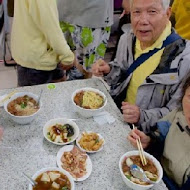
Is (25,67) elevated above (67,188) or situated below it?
below

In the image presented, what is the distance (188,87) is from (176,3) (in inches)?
63.0

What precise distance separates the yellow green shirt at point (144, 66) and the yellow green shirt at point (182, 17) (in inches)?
37.8

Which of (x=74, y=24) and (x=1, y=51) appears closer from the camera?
(x=74, y=24)

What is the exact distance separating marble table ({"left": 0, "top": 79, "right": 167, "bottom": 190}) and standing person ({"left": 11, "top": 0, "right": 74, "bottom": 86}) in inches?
18.4

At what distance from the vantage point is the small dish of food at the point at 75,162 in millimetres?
1134

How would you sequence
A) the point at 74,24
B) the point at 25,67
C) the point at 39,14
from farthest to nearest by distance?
the point at 74,24 < the point at 25,67 < the point at 39,14

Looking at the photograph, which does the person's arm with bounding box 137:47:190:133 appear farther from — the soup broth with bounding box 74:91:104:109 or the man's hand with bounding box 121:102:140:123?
the soup broth with bounding box 74:91:104:109

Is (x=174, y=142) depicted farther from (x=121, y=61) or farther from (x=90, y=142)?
(x=121, y=61)

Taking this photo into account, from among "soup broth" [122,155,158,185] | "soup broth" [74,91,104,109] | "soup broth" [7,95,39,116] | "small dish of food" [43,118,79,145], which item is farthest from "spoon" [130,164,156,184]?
"soup broth" [7,95,39,116]

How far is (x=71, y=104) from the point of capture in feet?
4.91

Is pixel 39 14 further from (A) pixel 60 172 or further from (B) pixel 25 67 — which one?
(A) pixel 60 172

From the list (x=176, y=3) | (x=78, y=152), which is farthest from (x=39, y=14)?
(x=176, y=3)

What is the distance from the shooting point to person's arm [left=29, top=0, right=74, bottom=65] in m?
1.75

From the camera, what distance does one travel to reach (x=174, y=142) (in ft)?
4.39
